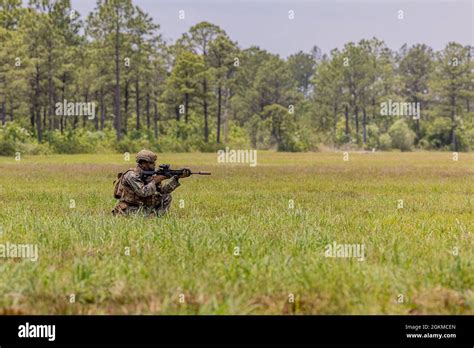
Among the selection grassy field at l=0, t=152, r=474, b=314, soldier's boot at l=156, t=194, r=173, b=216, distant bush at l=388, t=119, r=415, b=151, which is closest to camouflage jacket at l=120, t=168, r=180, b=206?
soldier's boot at l=156, t=194, r=173, b=216

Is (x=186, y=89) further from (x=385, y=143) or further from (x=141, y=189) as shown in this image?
(x=141, y=189)

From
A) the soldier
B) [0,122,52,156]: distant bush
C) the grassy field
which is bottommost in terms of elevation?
the grassy field

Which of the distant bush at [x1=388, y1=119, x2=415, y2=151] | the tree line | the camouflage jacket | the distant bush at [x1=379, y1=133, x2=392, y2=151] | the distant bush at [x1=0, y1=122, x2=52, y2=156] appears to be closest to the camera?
the camouflage jacket

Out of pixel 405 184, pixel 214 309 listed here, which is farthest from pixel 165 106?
pixel 214 309

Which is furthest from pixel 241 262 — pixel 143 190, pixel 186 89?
pixel 186 89

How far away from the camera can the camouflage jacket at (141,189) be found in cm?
900

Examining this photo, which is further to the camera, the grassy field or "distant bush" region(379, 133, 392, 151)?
"distant bush" region(379, 133, 392, 151)

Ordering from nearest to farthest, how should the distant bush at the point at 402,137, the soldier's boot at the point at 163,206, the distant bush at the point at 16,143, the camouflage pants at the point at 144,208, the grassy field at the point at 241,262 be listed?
the grassy field at the point at 241,262 → the camouflage pants at the point at 144,208 → the soldier's boot at the point at 163,206 → the distant bush at the point at 16,143 → the distant bush at the point at 402,137

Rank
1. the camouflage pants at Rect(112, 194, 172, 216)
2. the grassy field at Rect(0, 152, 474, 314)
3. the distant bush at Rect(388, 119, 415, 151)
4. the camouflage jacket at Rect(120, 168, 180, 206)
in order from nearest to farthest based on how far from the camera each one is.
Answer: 1. the grassy field at Rect(0, 152, 474, 314)
2. the camouflage jacket at Rect(120, 168, 180, 206)
3. the camouflage pants at Rect(112, 194, 172, 216)
4. the distant bush at Rect(388, 119, 415, 151)

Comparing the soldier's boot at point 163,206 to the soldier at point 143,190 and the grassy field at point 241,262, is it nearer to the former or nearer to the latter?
the soldier at point 143,190

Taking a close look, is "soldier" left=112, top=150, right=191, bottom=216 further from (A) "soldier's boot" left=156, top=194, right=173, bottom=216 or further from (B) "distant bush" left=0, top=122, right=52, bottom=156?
(B) "distant bush" left=0, top=122, right=52, bottom=156

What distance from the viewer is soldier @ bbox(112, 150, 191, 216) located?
29.6 feet

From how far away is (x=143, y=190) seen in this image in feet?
29.4

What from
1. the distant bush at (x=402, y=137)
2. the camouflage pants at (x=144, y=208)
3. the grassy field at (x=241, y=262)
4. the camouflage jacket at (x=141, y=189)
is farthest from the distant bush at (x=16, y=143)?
the distant bush at (x=402, y=137)
